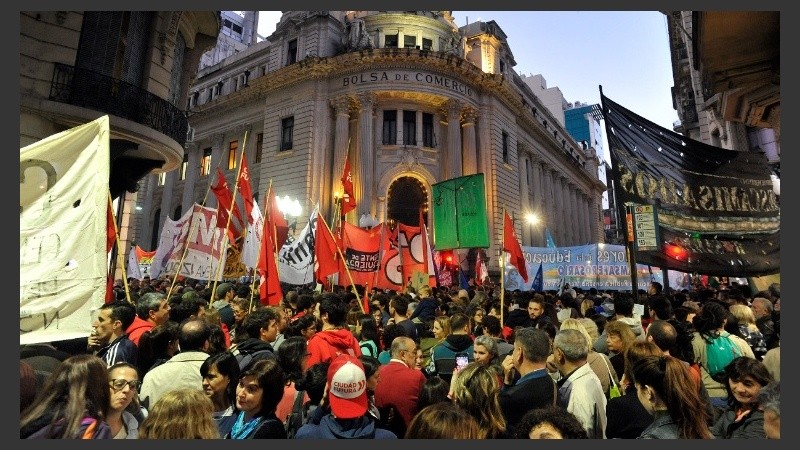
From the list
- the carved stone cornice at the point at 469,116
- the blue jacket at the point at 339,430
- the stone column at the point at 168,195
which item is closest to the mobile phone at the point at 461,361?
the blue jacket at the point at 339,430

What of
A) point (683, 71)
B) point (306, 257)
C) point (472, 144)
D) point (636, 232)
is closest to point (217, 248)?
point (306, 257)

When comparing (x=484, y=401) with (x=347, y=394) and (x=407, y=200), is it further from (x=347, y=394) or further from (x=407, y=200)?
(x=407, y=200)

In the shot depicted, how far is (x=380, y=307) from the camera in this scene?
8.45 meters

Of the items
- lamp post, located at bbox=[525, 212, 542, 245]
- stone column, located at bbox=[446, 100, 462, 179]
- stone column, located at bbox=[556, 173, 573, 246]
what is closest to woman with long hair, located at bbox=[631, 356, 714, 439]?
stone column, located at bbox=[446, 100, 462, 179]

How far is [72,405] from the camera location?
2334 mm

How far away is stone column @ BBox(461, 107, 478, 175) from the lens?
91.3ft

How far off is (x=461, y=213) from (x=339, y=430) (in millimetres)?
9188

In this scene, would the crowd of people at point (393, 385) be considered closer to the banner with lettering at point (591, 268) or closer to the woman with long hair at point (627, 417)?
the woman with long hair at point (627, 417)

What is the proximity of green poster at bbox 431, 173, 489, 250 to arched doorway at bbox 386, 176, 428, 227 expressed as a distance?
1496 centimetres

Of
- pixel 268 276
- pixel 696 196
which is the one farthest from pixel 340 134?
pixel 696 196

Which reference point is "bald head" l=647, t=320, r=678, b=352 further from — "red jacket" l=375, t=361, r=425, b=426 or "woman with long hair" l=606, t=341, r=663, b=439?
"red jacket" l=375, t=361, r=425, b=426

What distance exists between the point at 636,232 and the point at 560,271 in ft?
38.9

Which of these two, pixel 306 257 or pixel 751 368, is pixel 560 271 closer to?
pixel 306 257

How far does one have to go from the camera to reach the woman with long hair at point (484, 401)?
2.92m
